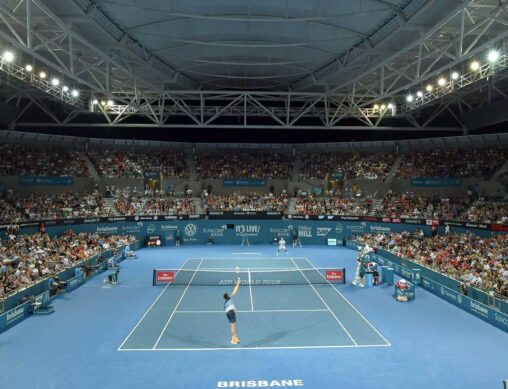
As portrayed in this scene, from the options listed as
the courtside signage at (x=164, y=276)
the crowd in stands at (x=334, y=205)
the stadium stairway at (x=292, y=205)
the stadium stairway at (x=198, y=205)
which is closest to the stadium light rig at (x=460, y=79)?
the crowd in stands at (x=334, y=205)

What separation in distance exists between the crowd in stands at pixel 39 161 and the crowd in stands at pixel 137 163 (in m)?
1.95

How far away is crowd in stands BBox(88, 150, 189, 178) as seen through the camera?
44.9 m

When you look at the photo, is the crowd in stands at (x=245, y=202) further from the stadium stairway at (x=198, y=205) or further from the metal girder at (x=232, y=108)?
the metal girder at (x=232, y=108)

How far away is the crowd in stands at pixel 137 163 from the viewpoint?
147 feet

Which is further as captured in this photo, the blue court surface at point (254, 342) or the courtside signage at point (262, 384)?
the blue court surface at point (254, 342)

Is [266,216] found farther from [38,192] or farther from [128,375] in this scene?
[128,375]

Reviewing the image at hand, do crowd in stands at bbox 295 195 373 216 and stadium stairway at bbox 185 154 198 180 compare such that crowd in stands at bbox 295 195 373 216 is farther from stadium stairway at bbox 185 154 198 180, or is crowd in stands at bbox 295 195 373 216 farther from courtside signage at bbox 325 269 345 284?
courtside signage at bbox 325 269 345 284

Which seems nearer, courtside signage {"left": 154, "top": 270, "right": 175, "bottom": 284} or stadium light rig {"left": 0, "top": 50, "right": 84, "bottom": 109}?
courtside signage {"left": 154, "top": 270, "right": 175, "bottom": 284}

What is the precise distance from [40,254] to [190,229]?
61.1 feet

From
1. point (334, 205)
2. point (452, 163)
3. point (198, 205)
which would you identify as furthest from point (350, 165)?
point (198, 205)

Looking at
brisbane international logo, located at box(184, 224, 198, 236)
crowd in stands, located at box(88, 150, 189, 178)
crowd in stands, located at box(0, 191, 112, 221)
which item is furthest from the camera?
crowd in stands, located at box(88, 150, 189, 178)

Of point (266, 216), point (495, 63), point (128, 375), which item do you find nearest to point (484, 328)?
point (128, 375)

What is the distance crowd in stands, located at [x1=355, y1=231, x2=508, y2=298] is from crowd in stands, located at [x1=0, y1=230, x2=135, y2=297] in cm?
1982

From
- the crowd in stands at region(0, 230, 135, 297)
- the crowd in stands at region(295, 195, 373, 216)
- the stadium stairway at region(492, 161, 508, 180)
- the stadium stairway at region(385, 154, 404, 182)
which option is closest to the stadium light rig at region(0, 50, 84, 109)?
the crowd in stands at region(0, 230, 135, 297)
